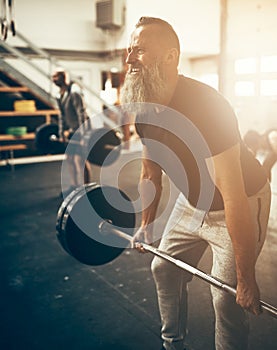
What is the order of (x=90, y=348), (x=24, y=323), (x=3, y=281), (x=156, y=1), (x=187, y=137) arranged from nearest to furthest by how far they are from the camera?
(x=187, y=137) → (x=90, y=348) → (x=24, y=323) → (x=3, y=281) → (x=156, y=1)

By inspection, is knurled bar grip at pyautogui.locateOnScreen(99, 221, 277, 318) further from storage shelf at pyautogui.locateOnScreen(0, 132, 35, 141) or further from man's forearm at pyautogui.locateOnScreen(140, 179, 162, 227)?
storage shelf at pyautogui.locateOnScreen(0, 132, 35, 141)

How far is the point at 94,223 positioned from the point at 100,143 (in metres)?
2.12

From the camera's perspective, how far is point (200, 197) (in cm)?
119

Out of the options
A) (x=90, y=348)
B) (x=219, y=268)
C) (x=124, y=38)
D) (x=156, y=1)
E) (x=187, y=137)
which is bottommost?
(x=90, y=348)

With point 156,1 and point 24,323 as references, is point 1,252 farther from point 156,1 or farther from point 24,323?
point 156,1

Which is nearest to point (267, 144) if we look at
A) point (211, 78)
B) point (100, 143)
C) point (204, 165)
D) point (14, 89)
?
point (100, 143)

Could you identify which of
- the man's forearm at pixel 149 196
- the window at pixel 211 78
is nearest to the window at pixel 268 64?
the window at pixel 211 78

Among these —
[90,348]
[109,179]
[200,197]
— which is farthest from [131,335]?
[109,179]

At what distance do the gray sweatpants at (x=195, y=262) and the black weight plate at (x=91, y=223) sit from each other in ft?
1.07

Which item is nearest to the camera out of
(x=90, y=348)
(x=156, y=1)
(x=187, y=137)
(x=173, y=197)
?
(x=187, y=137)

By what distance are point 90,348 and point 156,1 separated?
589cm

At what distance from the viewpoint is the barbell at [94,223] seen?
5.21 ft

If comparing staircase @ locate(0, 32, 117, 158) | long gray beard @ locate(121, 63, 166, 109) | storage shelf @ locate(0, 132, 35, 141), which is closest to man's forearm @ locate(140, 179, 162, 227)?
long gray beard @ locate(121, 63, 166, 109)

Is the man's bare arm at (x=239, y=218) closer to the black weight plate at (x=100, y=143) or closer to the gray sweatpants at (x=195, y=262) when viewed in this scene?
the gray sweatpants at (x=195, y=262)
